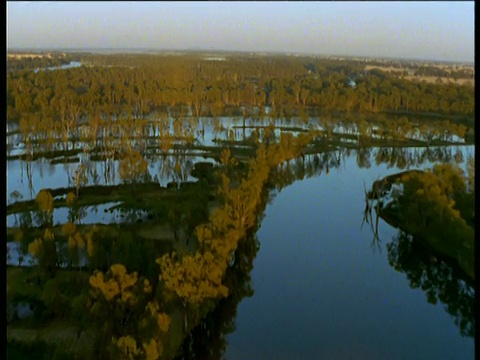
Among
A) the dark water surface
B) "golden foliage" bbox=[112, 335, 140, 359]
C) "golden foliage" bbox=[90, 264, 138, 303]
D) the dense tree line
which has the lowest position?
the dark water surface

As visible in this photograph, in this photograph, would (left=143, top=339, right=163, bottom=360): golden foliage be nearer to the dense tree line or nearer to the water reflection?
the water reflection

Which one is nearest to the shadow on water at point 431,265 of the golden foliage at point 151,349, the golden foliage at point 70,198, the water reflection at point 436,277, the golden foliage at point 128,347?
the water reflection at point 436,277

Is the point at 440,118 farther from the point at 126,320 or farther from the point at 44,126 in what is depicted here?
the point at 126,320

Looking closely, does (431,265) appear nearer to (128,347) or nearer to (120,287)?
(120,287)

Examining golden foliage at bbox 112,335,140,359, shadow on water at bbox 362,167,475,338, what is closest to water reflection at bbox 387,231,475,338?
shadow on water at bbox 362,167,475,338

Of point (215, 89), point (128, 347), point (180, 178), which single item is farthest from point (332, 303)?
point (215, 89)

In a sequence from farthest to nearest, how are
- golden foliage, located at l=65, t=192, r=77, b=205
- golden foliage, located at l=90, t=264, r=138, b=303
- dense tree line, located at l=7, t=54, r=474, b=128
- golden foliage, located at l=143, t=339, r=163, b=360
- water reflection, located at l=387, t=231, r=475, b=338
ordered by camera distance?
dense tree line, located at l=7, t=54, r=474, b=128 < golden foliage, located at l=65, t=192, r=77, b=205 < water reflection, located at l=387, t=231, r=475, b=338 < golden foliage, located at l=90, t=264, r=138, b=303 < golden foliage, located at l=143, t=339, r=163, b=360

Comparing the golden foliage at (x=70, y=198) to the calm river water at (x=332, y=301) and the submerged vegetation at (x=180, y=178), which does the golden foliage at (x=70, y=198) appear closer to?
the submerged vegetation at (x=180, y=178)
